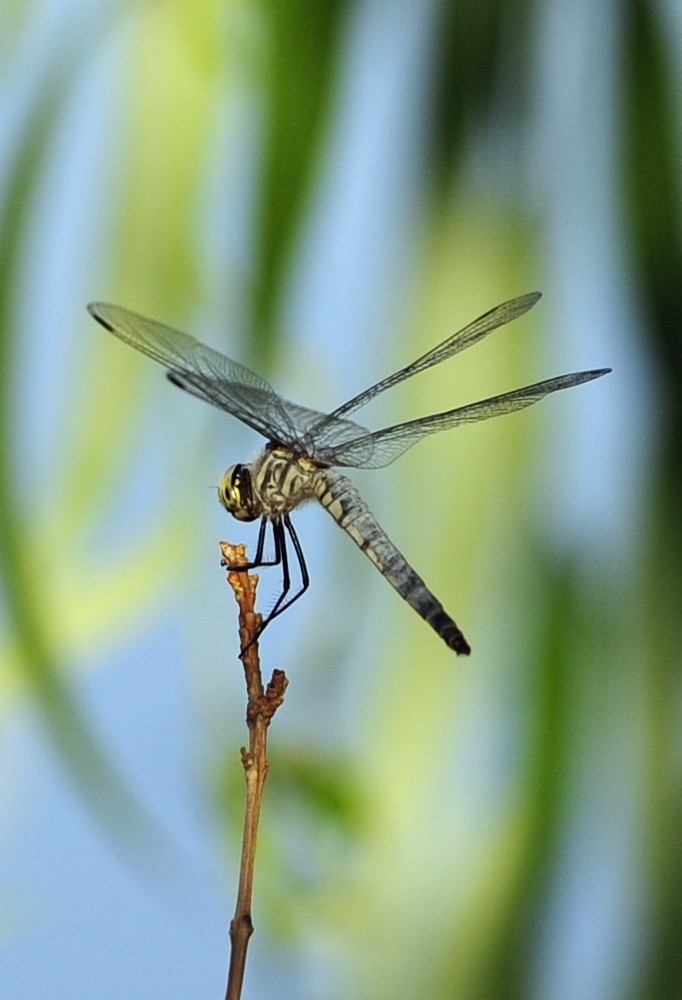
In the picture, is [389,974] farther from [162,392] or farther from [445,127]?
[445,127]

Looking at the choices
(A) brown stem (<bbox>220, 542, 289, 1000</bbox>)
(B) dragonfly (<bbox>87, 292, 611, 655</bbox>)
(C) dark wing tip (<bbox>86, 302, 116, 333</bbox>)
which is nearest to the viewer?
(A) brown stem (<bbox>220, 542, 289, 1000</bbox>)

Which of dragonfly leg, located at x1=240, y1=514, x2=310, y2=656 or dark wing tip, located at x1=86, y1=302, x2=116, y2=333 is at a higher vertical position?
dark wing tip, located at x1=86, y1=302, x2=116, y2=333

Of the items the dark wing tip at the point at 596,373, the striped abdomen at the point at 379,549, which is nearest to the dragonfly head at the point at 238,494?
the striped abdomen at the point at 379,549

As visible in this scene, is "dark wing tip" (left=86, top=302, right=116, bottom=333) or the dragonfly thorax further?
the dragonfly thorax

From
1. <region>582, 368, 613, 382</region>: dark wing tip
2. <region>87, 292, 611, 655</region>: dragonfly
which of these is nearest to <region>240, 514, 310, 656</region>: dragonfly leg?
<region>87, 292, 611, 655</region>: dragonfly

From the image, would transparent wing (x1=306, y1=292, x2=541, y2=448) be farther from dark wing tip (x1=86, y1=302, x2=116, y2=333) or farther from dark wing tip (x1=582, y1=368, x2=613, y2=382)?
dark wing tip (x1=86, y1=302, x2=116, y2=333)

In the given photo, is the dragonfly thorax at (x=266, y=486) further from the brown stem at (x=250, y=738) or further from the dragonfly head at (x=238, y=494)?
the brown stem at (x=250, y=738)
